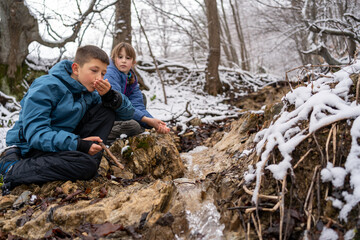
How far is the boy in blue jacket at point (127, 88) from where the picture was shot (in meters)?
3.27

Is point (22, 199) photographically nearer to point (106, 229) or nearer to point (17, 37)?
point (106, 229)

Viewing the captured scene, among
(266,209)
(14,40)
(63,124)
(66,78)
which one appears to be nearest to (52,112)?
(63,124)

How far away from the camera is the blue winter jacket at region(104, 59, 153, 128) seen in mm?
3316

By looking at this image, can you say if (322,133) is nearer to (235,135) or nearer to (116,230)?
(116,230)

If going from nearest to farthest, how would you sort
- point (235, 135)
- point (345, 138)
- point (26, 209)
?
1. point (345, 138)
2. point (26, 209)
3. point (235, 135)

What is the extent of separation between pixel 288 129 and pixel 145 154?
6.15 feet

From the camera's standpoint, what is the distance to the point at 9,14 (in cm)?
571

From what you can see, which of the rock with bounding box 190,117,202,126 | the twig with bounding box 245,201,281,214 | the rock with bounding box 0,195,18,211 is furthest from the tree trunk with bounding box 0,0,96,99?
the twig with bounding box 245,201,281,214

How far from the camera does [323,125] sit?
1.47 metres

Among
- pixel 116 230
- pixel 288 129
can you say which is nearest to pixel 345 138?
pixel 288 129

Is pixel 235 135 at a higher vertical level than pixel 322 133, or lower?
lower

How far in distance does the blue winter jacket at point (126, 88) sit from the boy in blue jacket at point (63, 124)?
2.10 feet

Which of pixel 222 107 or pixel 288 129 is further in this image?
pixel 222 107

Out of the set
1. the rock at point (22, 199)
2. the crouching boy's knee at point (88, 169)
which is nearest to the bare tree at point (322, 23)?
the crouching boy's knee at point (88, 169)
